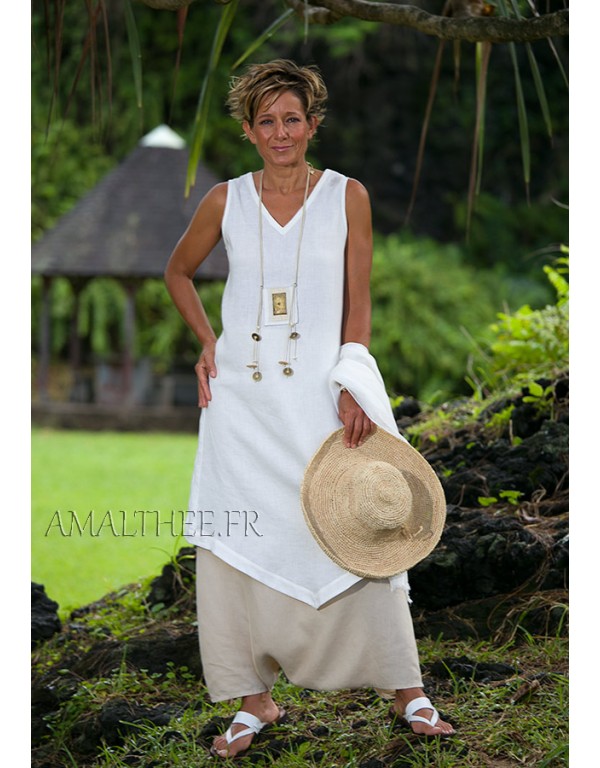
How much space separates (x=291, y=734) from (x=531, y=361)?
220 centimetres

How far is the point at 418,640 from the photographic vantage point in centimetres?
306

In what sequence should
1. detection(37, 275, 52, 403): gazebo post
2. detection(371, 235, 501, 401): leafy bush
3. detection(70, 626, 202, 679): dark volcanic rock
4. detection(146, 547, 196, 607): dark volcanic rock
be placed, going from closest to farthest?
detection(70, 626, 202, 679): dark volcanic rock < detection(146, 547, 196, 607): dark volcanic rock < detection(37, 275, 52, 403): gazebo post < detection(371, 235, 501, 401): leafy bush

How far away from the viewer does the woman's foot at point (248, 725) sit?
244 cm

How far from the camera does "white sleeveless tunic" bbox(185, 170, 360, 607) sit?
2.41m

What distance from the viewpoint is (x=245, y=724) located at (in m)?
2.47

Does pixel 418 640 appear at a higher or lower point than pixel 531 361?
lower

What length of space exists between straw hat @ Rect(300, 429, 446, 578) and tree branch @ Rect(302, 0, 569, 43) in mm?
926

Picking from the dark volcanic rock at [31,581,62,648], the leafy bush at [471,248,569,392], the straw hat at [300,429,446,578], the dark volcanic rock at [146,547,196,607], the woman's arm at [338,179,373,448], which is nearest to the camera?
the straw hat at [300,429,446,578]

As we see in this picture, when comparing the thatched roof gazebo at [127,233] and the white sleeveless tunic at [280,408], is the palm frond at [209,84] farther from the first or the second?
the thatched roof gazebo at [127,233]

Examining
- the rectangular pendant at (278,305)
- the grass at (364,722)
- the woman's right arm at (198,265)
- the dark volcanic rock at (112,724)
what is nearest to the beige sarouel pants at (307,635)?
the grass at (364,722)

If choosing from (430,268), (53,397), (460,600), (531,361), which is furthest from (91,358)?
(460,600)

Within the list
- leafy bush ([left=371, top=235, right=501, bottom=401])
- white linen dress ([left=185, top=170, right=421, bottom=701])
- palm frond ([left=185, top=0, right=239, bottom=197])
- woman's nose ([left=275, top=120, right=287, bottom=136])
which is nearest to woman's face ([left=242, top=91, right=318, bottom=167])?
woman's nose ([left=275, top=120, right=287, bottom=136])

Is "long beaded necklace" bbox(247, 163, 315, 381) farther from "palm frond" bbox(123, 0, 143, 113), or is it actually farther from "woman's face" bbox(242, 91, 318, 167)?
"palm frond" bbox(123, 0, 143, 113)
